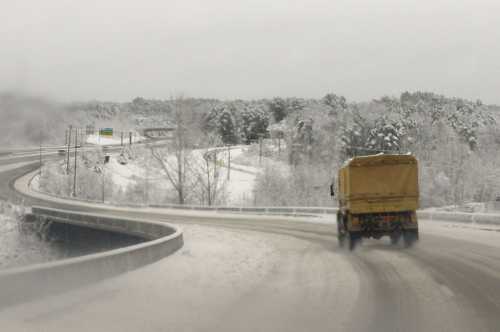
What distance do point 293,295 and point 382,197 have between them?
883 centimetres

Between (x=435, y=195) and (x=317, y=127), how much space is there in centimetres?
4840

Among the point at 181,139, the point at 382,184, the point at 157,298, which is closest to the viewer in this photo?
the point at 157,298

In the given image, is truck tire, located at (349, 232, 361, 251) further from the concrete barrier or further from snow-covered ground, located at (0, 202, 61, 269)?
snow-covered ground, located at (0, 202, 61, 269)

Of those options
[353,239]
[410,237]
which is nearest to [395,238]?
[410,237]

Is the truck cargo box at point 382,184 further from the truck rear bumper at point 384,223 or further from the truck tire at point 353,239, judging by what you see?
the truck tire at point 353,239

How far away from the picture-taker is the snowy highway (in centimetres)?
731

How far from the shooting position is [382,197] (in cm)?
1747

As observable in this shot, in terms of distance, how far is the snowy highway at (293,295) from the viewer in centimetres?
731

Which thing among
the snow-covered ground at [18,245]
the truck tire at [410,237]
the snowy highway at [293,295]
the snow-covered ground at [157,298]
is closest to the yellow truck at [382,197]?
the truck tire at [410,237]

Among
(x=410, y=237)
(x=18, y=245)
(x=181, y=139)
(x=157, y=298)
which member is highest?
(x=181, y=139)

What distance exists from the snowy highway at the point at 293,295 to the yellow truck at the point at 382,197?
1093mm

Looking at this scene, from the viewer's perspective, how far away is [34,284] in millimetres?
8727

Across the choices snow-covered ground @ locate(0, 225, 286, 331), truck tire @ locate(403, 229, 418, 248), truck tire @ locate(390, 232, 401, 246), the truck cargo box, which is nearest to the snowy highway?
snow-covered ground @ locate(0, 225, 286, 331)

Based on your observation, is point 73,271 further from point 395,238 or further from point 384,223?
point 395,238
